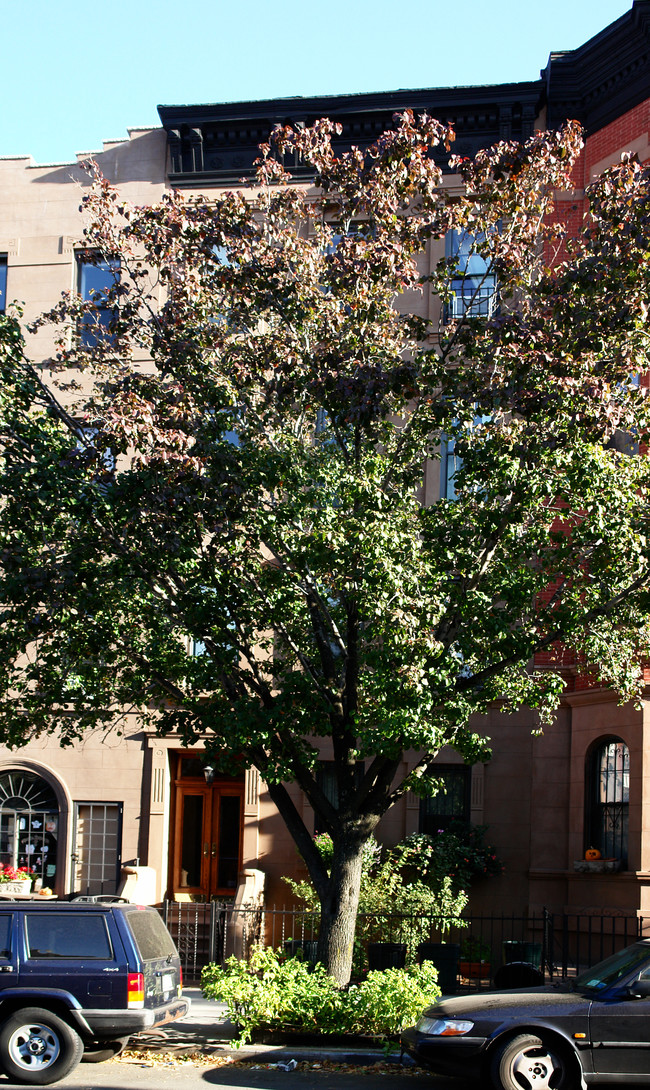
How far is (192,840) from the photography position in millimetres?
21094

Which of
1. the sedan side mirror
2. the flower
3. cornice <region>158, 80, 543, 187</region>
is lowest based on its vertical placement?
the flower

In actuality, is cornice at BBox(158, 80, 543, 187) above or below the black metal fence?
above

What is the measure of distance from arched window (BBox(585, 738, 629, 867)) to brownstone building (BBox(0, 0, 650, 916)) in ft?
0.10

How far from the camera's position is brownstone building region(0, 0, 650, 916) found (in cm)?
1867

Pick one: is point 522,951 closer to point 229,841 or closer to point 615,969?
point 615,969

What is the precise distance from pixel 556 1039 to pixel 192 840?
12891mm

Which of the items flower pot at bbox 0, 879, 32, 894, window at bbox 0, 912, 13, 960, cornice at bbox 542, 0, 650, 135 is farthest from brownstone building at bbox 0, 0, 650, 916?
window at bbox 0, 912, 13, 960

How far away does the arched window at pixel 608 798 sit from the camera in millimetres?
17891

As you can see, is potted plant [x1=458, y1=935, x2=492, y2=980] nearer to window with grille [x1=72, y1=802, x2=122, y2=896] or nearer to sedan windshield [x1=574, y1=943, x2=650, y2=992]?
window with grille [x1=72, y1=802, x2=122, y2=896]

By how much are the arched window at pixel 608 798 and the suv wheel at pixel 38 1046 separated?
10.4 m

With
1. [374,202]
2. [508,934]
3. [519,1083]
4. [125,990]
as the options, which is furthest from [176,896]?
[374,202]

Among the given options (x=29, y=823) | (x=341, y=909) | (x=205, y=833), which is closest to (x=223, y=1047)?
(x=341, y=909)

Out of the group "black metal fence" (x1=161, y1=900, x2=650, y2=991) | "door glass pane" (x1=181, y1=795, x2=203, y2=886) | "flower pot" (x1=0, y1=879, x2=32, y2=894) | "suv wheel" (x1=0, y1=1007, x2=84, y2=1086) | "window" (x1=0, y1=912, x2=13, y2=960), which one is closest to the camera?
"suv wheel" (x1=0, y1=1007, x2=84, y2=1086)

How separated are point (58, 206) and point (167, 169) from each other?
2.48 metres
